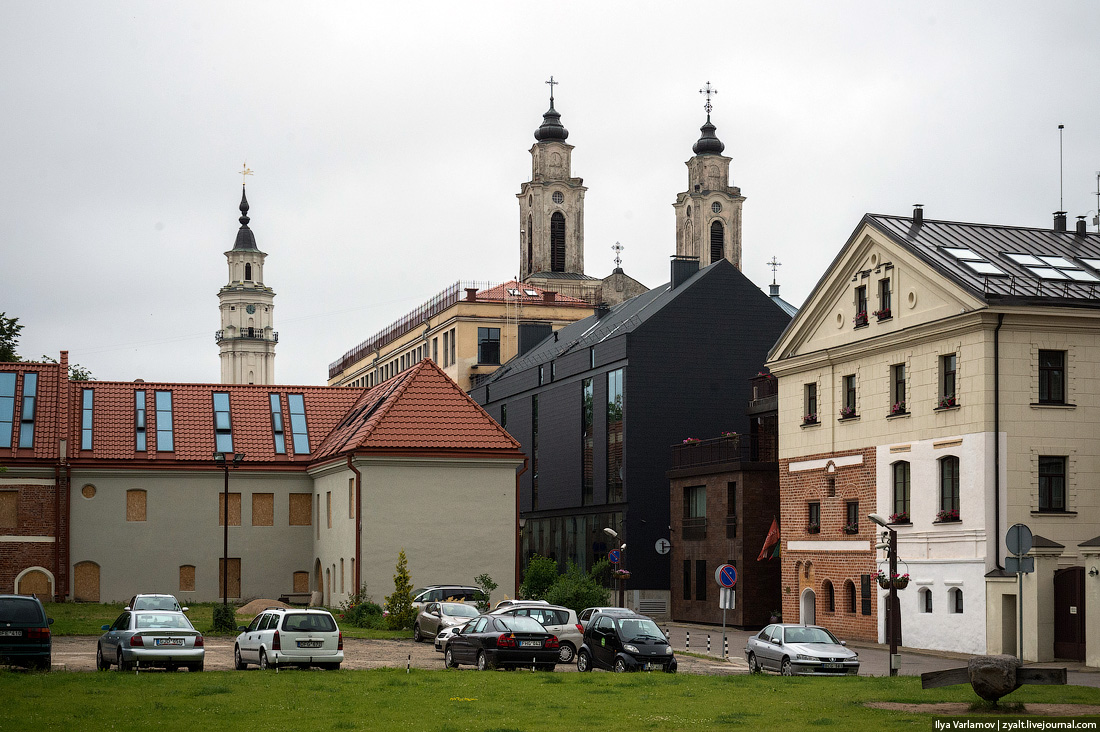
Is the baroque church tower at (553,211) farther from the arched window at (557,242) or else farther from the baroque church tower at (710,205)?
the baroque church tower at (710,205)

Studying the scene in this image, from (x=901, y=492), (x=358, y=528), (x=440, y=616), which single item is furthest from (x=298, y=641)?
(x=358, y=528)

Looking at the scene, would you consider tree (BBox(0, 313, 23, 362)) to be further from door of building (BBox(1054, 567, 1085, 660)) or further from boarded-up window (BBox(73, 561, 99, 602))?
door of building (BBox(1054, 567, 1085, 660))

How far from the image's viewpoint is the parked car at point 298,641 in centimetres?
2667

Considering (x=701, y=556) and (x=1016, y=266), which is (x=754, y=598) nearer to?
(x=701, y=556)

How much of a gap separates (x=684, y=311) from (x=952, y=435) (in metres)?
25.8

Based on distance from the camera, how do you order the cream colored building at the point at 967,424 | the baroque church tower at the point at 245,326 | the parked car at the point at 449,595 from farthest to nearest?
the baroque church tower at the point at 245,326
the parked car at the point at 449,595
the cream colored building at the point at 967,424

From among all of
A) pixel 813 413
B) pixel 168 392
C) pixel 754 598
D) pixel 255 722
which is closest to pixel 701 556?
pixel 754 598

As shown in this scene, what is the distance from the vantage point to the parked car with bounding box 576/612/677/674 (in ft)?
93.5

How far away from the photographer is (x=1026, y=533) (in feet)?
76.9

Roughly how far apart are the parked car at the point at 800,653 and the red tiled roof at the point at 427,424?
762 inches

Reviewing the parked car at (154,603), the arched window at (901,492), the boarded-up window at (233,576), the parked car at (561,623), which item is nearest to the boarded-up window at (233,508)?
the boarded-up window at (233,576)

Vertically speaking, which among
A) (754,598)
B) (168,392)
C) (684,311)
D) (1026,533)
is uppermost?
(684,311)

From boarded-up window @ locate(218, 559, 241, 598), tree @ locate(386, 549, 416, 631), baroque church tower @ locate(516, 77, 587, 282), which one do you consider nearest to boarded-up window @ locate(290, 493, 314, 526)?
boarded-up window @ locate(218, 559, 241, 598)

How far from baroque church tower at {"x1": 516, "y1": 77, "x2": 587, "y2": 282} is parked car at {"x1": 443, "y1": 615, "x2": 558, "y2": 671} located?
8431 centimetres
